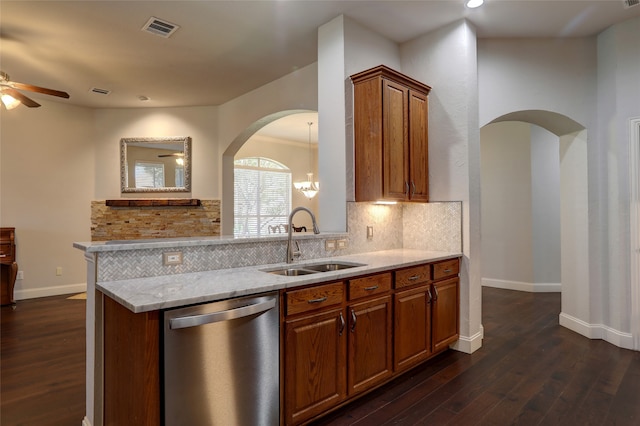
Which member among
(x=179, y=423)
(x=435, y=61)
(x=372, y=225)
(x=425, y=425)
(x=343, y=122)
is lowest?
(x=425, y=425)

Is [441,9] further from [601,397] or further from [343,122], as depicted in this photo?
[601,397]

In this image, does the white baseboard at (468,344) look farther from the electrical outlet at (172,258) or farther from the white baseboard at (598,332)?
the electrical outlet at (172,258)

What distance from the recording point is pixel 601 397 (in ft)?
8.01

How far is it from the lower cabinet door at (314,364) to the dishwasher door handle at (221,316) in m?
0.21

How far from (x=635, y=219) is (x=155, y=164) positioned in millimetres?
6267

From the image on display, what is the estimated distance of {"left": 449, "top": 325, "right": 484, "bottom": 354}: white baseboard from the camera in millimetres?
3219

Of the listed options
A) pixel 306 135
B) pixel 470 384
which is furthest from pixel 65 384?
pixel 306 135

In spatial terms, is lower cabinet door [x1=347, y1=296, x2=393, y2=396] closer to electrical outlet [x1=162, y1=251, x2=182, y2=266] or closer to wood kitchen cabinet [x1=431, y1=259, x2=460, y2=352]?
wood kitchen cabinet [x1=431, y1=259, x2=460, y2=352]

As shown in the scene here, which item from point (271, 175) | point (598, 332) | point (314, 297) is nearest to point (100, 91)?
point (271, 175)

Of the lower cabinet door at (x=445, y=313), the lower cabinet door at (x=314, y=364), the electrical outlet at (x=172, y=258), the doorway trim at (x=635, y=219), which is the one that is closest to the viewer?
the lower cabinet door at (x=314, y=364)

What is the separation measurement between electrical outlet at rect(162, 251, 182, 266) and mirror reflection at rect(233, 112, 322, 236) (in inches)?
226

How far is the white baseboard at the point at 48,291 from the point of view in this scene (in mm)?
5336

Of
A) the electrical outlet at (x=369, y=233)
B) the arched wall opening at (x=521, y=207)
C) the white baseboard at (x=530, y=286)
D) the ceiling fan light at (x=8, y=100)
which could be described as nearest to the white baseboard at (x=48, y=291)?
the ceiling fan light at (x=8, y=100)

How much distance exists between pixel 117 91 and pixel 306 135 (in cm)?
426
